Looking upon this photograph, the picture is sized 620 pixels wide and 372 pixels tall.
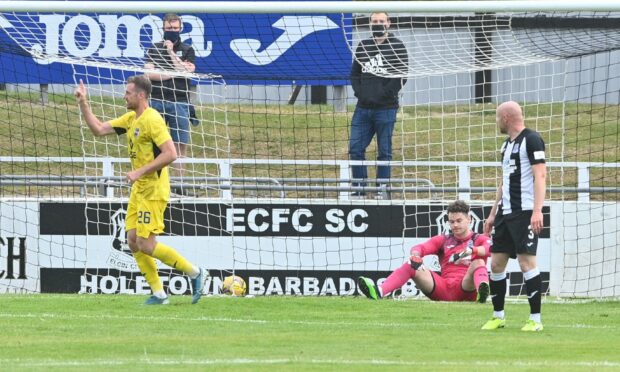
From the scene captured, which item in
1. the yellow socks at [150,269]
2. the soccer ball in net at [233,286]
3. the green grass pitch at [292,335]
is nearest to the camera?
the green grass pitch at [292,335]

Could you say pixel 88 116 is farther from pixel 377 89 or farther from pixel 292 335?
pixel 377 89

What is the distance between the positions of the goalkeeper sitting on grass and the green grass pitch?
40cm

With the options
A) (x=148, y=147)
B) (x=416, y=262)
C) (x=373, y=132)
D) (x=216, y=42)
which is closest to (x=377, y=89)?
(x=373, y=132)

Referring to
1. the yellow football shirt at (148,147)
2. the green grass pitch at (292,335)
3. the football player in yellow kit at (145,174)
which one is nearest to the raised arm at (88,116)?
the football player in yellow kit at (145,174)

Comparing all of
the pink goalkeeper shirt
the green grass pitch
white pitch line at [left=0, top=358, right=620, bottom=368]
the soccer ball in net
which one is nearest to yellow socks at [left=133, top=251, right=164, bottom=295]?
the green grass pitch

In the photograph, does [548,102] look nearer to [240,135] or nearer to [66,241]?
[240,135]

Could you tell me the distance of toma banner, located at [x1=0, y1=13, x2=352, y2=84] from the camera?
48.1 ft

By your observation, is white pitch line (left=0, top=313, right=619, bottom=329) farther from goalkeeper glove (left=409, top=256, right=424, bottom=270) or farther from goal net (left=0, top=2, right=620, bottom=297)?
goal net (left=0, top=2, right=620, bottom=297)

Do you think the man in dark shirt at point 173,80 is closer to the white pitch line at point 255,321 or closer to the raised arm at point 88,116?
the raised arm at point 88,116

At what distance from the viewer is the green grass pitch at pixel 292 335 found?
865 cm

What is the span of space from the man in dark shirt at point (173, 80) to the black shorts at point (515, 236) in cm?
534

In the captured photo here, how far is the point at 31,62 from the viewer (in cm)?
1716

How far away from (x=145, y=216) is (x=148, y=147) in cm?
64

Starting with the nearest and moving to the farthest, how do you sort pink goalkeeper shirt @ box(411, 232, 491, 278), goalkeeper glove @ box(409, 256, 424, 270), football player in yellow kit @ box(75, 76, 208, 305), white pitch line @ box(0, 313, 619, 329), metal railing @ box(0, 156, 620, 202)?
white pitch line @ box(0, 313, 619, 329) < football player in yellow kit @ box(75, 76, 208, 305) < goalkeeper glove @ box(409, 256, 424, 270) < pink goalkeeper shirt @ box(411, 232, 491, 278) < metal railing @ box(0, 156, 620, 202)
